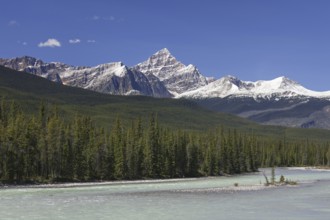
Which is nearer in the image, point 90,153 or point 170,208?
point 170,208

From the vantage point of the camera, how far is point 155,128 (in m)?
138

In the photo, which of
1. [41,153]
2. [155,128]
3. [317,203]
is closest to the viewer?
[317,203]

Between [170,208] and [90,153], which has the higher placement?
[90,153]

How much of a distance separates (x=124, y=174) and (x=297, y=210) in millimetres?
72163

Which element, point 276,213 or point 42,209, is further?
point 42,209

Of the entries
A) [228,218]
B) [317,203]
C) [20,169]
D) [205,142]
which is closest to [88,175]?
[20,169]

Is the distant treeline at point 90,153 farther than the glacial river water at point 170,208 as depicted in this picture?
Yes

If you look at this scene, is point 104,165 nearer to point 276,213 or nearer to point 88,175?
point 88,175

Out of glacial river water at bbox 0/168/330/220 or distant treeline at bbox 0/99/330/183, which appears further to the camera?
distant treeline at bbox 0/99/330/183

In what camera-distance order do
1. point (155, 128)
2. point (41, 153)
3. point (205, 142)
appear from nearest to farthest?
point (41, 153)
point (155, 128)
point (205, 142)

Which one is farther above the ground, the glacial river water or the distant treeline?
the distant treeline

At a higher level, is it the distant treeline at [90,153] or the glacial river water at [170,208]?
the distant treeline at [90,153]

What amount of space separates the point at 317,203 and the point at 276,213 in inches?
514

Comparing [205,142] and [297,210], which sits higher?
[205,142]
